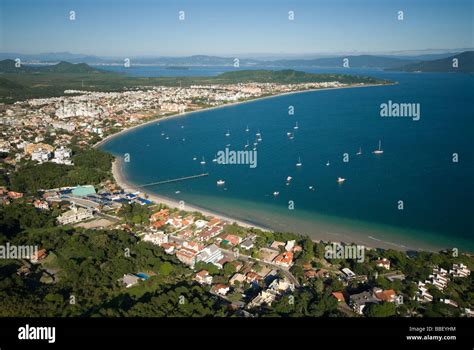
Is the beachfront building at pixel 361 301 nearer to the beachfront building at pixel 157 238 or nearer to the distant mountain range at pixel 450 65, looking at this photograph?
the beachfront building at pixel 157 238

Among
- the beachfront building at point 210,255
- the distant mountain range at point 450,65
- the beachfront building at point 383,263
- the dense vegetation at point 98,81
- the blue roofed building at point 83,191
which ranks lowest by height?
the beachfront building at point 383,263

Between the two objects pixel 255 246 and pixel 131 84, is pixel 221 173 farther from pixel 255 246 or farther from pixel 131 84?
pixel 131 84

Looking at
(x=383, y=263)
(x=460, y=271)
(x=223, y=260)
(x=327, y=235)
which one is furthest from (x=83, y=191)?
(x=460, y=271)

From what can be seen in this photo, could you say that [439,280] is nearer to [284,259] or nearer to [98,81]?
[284,259]

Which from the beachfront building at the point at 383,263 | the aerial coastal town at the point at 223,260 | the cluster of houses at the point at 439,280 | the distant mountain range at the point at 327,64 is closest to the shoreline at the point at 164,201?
the aerial coastal town at the point at 223,260

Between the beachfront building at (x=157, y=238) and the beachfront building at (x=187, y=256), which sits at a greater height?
the beachfront building at (x=157, y=238)

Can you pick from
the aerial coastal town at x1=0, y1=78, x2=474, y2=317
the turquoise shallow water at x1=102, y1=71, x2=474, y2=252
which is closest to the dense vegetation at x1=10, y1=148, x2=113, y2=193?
the aerial coastal town at x1=0, y1=78, x2=474, y2=317

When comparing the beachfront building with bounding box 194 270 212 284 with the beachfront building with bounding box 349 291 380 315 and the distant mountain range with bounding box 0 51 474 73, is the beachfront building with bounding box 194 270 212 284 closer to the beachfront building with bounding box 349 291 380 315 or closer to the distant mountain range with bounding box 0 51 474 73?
the beachfront building with bounding box 349 291 380 315
